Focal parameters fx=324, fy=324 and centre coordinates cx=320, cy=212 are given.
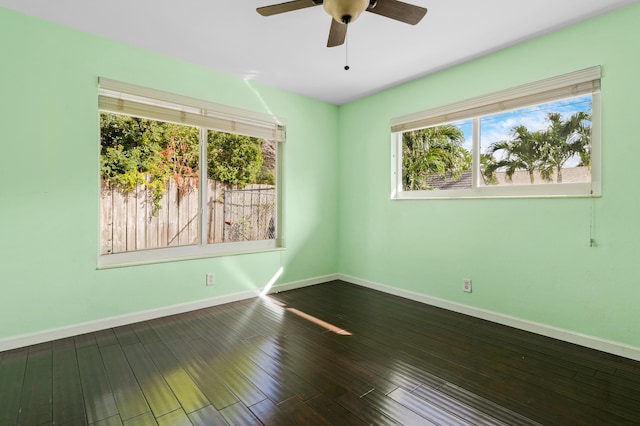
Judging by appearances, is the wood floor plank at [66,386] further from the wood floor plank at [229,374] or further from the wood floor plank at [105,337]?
the wood floor plank at [229,374]

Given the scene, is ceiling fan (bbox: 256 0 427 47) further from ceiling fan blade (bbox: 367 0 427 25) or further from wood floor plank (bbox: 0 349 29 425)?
wood floor plank (bbox: 0 349 29 425)

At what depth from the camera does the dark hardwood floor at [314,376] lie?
167cm

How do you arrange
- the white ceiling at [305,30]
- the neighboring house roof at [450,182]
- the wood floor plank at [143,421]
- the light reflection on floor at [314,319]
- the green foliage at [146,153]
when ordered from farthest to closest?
the neighboring house roof at [450,182], the green foliage at [146,153], the light reflection on floor at [314,319], the white ceiling at [305,30], the wood floor plank at [143,421]

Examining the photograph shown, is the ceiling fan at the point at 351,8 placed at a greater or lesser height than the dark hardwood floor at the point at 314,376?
greater

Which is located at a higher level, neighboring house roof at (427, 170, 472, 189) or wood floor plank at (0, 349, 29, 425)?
neighboring house roof at (427, 170, 472, 189)

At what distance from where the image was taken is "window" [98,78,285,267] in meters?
2.91

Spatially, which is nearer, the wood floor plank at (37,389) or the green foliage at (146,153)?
the wood floor plank at (37,389)

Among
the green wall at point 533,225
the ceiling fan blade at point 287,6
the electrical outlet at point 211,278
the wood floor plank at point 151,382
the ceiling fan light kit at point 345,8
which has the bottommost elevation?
the wood floor plank at point 151,382

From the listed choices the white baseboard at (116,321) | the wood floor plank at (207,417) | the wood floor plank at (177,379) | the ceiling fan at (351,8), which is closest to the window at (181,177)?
the white baseboard at (116,321)

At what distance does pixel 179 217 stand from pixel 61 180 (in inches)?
39.8

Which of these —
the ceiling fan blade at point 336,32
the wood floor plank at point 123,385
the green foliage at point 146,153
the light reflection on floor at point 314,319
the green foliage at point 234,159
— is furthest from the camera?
the green foliage at point 234,159

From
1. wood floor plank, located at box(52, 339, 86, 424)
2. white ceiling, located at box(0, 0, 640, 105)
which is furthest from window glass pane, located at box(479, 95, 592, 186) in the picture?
wood floor plank, located at box(52, 339, 86, 424)

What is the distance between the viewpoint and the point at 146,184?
311 centimetres

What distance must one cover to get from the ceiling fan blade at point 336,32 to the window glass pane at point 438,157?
1.76 metres
